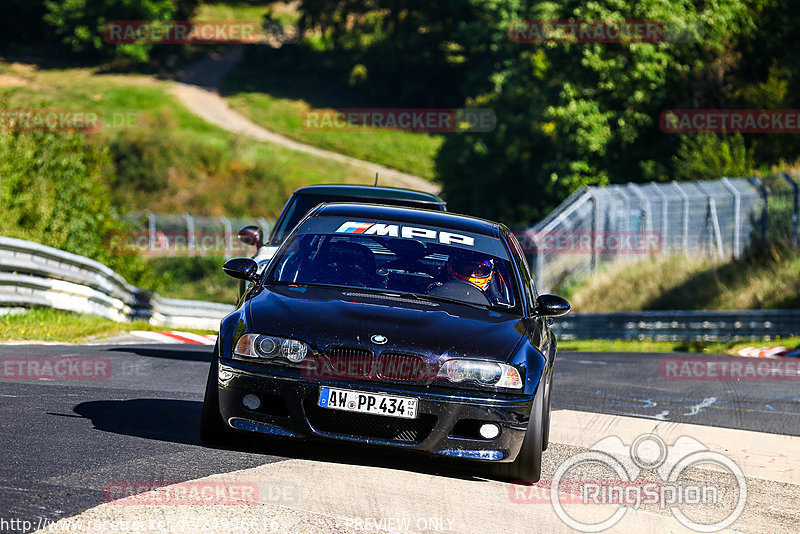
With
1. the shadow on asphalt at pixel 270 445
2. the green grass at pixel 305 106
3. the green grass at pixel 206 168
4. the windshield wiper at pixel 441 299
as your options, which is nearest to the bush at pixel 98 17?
the green grass at pixel 305 106

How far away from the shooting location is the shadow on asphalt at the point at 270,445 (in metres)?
6.80

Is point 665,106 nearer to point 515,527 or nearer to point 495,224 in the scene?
point 495,224

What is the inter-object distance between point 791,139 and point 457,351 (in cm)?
3299

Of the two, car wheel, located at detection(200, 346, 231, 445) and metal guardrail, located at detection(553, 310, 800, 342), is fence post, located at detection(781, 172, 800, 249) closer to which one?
metal guardrail, located at detection(553, 310, 800, 342)

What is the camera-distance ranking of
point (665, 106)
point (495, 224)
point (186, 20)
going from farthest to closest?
point (186, 20)
point (665, 106)
point (495, 224)

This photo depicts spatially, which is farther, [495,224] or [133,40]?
[133,40]

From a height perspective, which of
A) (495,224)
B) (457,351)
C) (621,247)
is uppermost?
(495,224)

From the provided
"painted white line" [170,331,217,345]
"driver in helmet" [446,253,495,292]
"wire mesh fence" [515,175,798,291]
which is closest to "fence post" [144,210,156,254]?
"wire mesh fence" [515,175,798,291]

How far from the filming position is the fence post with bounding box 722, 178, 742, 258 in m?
27.6

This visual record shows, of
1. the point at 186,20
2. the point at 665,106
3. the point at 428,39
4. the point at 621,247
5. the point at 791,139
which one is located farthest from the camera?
the point at 186,20

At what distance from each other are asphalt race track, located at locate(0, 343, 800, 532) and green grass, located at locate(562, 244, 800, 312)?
1522cm

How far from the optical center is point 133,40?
83312 mm

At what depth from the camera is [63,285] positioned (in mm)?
16125

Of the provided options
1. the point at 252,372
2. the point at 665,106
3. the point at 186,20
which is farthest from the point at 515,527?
the point at 186,20
